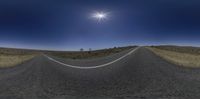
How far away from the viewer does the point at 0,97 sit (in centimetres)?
589

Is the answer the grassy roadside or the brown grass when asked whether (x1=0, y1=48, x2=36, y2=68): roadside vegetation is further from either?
the grassy roadside

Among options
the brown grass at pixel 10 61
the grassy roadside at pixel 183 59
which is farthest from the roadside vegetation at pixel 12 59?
the grassy roadside at pixel 183 59

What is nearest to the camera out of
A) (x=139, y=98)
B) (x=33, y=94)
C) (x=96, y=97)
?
(x=139, y=98)

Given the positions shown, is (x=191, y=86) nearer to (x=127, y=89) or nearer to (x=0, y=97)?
(x=127, y=89)

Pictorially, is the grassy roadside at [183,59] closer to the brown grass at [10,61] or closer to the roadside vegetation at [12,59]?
the roadside vegetation at [12,59]

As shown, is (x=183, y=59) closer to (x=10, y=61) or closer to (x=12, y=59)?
(x=10, y=61)

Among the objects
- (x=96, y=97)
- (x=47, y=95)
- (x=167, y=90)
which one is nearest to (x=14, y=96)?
(x=47, y=95)

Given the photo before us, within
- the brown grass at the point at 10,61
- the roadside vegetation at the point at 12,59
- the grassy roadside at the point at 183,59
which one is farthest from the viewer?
the roadside vegetation at the point at 12,59

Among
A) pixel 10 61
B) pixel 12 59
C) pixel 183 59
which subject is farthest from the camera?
pixel 12 59

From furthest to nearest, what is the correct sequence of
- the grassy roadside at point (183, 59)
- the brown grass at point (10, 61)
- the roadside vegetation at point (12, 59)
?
the roadside vegetation at point (12, 59), the brown grass at point (10, 61), the grassy roadside at point (183, 59)

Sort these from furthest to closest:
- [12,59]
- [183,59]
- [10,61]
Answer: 1. [12,59]
2. [10,61]
3. [183,59]

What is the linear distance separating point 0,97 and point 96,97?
230 cm

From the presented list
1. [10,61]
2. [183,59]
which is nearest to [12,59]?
[10,61]

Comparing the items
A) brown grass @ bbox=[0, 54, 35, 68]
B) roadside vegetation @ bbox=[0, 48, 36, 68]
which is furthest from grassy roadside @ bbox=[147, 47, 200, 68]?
brown grass @ bbox=[0, 54, 35, 68]
